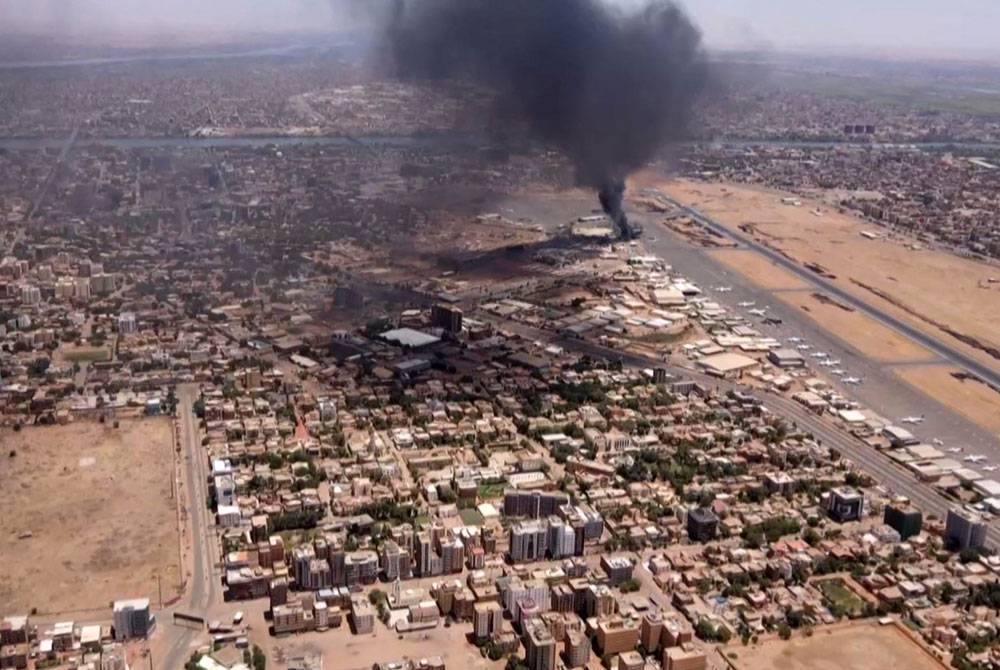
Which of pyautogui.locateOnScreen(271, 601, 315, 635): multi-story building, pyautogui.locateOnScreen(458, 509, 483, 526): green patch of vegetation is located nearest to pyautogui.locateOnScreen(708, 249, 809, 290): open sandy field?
pyautogui.locateOnScreen(458, 509, 483, 526): green patch of vegetation

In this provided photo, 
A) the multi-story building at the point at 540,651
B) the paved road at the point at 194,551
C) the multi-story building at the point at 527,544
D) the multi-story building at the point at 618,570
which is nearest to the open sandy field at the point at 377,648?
the multi-story building at the point at 540,651

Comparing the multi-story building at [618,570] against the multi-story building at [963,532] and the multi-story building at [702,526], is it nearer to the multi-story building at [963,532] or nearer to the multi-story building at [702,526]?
the multi-story building at [702,526]

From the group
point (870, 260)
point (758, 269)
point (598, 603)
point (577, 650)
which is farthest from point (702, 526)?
point (870, 260)

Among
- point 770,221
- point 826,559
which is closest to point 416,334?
point 826,559

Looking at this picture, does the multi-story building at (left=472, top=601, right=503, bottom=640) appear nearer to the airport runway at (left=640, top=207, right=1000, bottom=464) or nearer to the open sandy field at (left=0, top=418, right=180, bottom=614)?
the open sandy field at (left=0, top=418, right=180, bottom=614)

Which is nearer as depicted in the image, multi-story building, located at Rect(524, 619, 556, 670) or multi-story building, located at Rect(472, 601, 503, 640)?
multi-story building, located at Rect(524, 619, 556, 670)
